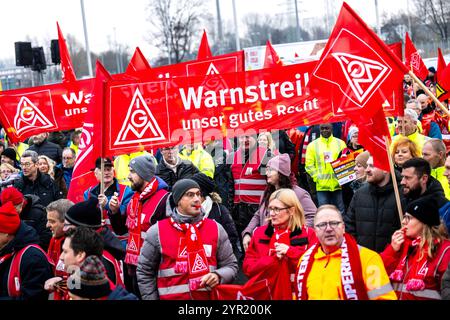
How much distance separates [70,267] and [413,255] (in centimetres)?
229

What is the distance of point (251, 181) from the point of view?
33.9ft

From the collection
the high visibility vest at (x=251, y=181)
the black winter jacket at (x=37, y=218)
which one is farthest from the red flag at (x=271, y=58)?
the black winter jacket at (x=37, y=218)

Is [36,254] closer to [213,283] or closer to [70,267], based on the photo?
[70,267]

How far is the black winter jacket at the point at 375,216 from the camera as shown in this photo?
6.91 meters

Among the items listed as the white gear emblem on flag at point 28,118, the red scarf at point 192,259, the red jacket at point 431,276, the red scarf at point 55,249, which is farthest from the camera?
the white gear emblem on flag at point 28,118

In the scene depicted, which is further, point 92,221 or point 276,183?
point 276,183

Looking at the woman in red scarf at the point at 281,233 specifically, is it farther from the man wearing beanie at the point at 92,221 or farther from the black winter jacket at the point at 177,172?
the black winter jacket at the point at 177,172

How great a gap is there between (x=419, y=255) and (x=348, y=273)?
2.33ft

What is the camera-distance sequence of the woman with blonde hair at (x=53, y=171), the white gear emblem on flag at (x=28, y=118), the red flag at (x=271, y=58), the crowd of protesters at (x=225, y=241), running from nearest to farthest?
the crowd of protesters at (x=225, y=241)
the white gear emblem on flag at (x=28, y=118)
the woman with blonde hair at (x=53, y=171)
the red flag at (x=271, y=58)

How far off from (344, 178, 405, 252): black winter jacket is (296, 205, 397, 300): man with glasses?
1.62 m

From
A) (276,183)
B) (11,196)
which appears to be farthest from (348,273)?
(11,196)

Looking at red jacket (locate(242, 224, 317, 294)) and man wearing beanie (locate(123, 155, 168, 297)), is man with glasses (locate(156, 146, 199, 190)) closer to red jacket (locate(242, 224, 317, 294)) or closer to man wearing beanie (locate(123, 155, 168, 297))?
man wearing beanie (locate(123, 155, 168, 297))

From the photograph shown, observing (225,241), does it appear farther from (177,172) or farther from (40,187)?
(40,187)
